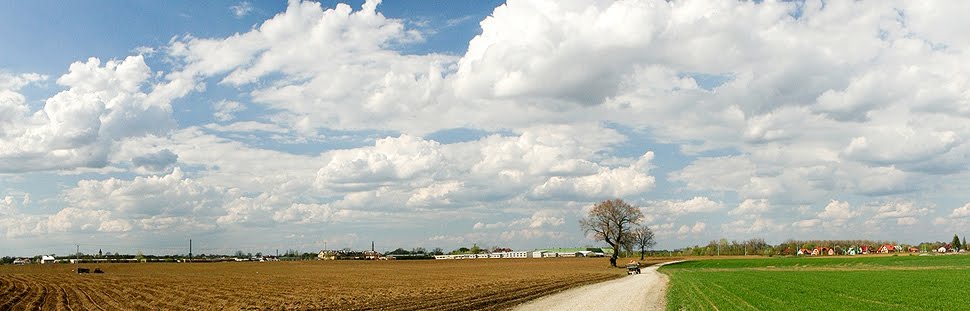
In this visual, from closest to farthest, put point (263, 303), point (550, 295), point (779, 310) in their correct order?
point (779, 310) → point (263, 303) → point (550, 295)

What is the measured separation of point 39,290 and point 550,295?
37.8 meters

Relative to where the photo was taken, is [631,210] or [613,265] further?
[631,210]

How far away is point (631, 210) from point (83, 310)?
297ft

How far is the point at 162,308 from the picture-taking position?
35781 mm

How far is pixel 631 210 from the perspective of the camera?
115m

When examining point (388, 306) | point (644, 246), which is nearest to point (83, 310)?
point (388, 306)

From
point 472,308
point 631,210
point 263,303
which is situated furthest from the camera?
point 631,210

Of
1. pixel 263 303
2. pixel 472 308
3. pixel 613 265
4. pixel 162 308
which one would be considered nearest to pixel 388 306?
pixel 472 308

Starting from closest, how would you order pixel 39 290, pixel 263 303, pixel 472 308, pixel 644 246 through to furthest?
pixel 472 308 < pixel 263 303 < pixel 39 290 < pixel 644 246

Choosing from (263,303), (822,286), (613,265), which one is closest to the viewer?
(263,303)

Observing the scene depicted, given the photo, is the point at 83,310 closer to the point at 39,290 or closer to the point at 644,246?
the point at 39,290

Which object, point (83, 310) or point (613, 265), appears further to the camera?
point (613, 265)

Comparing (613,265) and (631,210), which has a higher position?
(631,210)

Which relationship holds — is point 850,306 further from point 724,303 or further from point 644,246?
point 644,246
